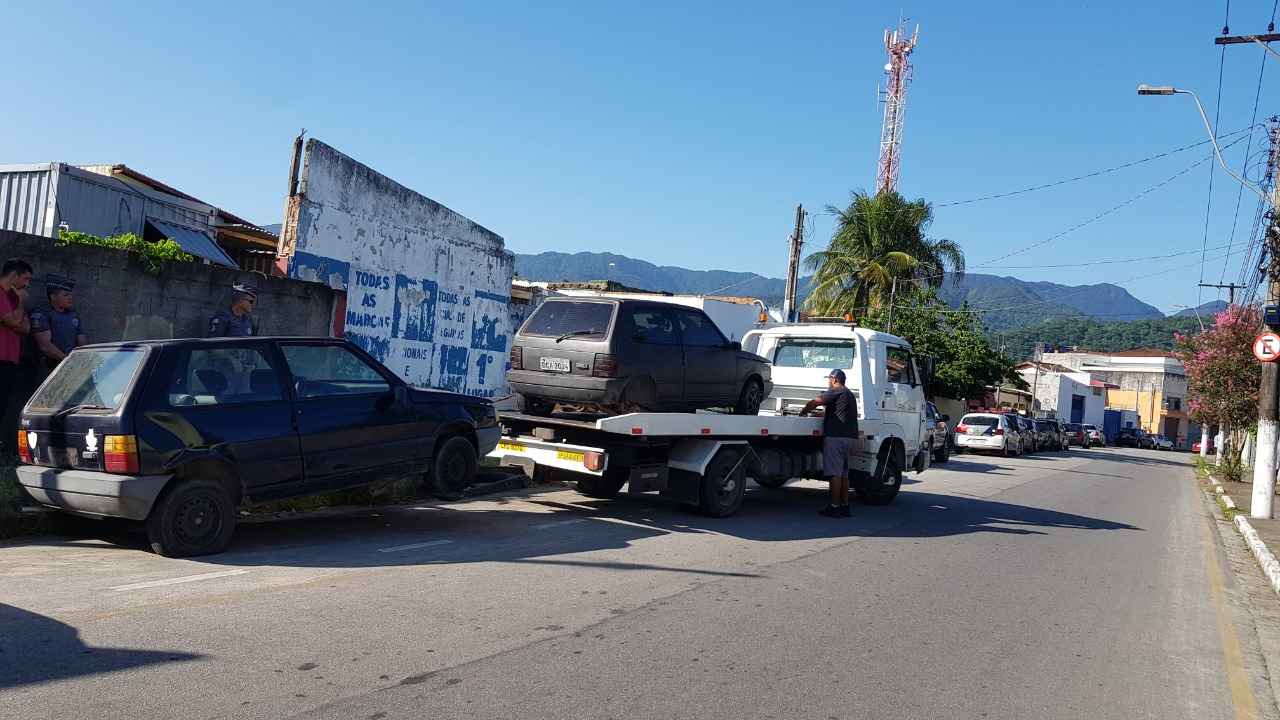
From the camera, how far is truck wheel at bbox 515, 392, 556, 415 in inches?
419

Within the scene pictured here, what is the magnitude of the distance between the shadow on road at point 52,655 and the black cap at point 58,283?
5039 mm

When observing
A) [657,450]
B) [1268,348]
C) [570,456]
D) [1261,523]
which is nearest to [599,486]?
[657,450]

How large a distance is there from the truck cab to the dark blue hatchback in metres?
6.14

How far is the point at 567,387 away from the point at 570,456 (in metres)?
0.69

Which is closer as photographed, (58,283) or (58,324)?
(58,324)

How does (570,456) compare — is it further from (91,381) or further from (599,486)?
(91,381)

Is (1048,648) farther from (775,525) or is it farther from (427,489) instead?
(427,489)

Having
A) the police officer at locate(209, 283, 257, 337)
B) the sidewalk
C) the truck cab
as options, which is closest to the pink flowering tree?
the sidewalk

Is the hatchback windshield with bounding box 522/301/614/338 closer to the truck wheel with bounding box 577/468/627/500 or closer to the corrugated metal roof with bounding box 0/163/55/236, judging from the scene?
the truck wheel with bounding box 577/468/627/500

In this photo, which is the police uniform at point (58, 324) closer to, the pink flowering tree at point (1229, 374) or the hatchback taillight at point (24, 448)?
the hatchback taillight at point (24, 448)

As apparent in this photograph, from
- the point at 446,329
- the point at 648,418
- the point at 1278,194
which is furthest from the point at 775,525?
the point at 1278,194

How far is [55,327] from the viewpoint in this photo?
935 centimetres

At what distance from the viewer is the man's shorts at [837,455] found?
11.8 meters

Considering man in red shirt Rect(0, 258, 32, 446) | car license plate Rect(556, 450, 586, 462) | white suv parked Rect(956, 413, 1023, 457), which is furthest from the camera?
white suv parked Rect(956, 413, 1023, 457)
